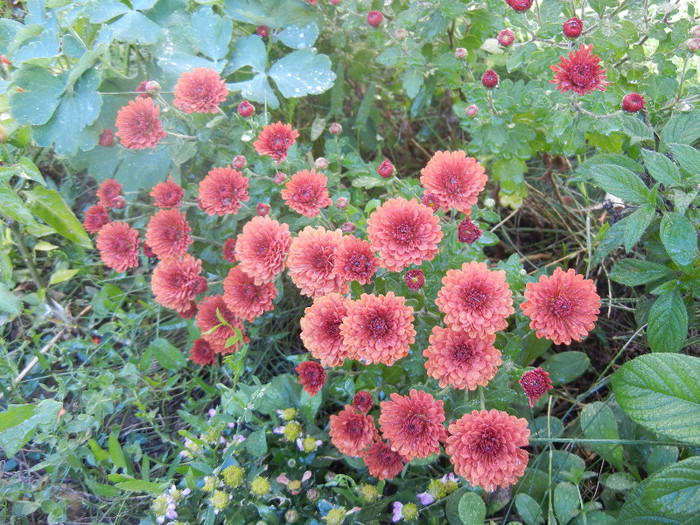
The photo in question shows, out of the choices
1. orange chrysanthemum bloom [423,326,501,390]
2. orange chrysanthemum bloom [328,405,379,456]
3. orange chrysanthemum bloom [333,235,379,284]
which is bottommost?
orange chrysanthemum bloom [328,405,379,456]

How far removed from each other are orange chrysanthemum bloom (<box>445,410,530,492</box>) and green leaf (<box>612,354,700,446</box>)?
0.24 meters

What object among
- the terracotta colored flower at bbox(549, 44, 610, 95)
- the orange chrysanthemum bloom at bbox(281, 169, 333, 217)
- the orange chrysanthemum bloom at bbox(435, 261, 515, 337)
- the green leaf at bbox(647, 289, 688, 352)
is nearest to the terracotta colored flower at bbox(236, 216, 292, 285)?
the orange chrysanthemum bloom at bbox(281, 169, 333, 217)

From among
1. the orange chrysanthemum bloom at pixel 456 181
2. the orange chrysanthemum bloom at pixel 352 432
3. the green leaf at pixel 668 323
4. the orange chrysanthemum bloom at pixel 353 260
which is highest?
the orange chrysanthemum bloom at pixel 456 181

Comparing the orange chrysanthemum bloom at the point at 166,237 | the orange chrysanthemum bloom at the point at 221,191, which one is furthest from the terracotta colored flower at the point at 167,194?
the orange chrysanthemum bloom at the point at 221,191

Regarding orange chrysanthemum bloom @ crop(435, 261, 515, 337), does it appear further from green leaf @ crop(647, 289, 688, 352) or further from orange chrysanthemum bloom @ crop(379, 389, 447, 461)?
green leaf @ crop(647, 289, 688, 352)

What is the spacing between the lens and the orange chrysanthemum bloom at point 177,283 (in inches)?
56.7

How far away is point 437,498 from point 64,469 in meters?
1.05

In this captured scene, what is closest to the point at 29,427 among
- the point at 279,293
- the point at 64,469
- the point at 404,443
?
the point at 64,469

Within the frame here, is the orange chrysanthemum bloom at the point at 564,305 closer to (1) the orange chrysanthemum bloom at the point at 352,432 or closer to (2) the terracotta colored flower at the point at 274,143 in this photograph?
(1) the orange chrysanthemum bloom at the point at 352,432

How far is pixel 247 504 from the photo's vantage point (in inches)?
46.3

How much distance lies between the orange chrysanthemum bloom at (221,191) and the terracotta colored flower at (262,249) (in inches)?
6.2

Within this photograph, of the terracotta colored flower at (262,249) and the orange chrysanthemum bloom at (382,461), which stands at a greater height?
the terracotta colored flower at (262,249)

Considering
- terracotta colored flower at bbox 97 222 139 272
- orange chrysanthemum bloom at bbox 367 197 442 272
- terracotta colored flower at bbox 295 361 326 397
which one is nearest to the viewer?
orange chrysanthemum bloom at bbox 367 197 442 272

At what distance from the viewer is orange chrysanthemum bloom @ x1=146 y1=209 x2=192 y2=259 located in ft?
4.77
